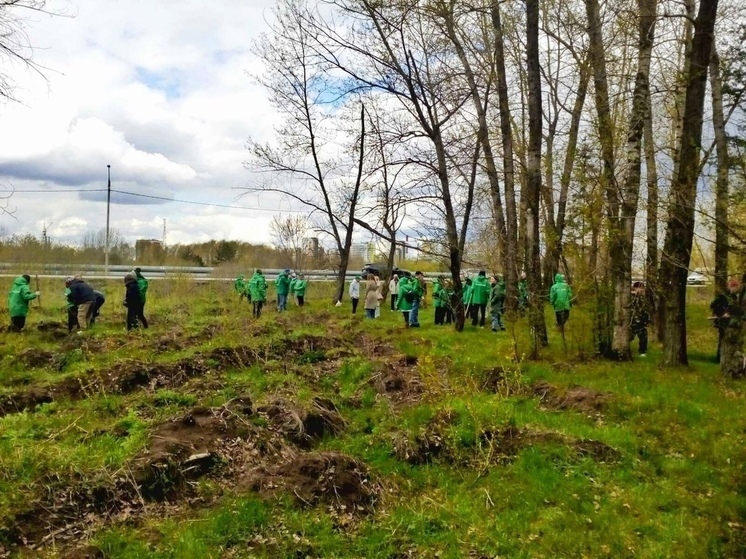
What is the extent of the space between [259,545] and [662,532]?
11.3 ft

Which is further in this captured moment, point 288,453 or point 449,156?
point 449,156

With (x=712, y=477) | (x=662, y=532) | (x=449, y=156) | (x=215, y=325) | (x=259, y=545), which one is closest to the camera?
(x=259, y=545)

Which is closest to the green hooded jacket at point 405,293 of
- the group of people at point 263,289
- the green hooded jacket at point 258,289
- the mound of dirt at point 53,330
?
the group of people at point 263,289

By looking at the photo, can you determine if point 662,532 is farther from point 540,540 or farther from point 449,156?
point 449,156

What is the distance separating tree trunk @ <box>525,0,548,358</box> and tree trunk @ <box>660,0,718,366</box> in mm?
2351

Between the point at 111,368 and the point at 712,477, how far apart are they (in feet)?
28.4

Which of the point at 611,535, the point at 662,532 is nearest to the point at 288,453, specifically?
the point at 611,535

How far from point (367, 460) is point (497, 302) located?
11.5m

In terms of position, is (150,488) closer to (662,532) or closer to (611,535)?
(611,535)

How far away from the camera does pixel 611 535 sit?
5289 mm

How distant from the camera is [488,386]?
10.0 metres

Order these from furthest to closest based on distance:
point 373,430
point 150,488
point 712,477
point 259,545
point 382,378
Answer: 1. point 382,378
2. point 373,430
3. point 712,477
4. point 150,488
5. point 259,545

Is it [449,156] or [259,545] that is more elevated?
[449,156]

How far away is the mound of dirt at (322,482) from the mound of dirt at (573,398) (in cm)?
A: 375
